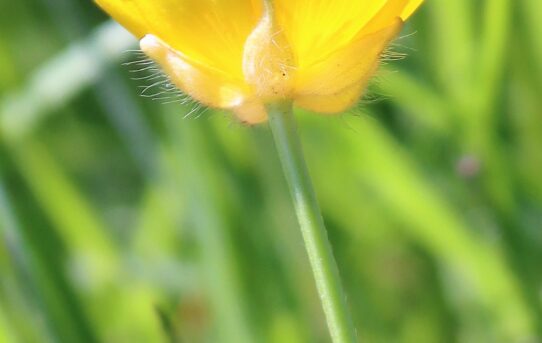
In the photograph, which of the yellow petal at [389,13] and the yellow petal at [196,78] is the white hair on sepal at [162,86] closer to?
the yellow petal at [196,78]

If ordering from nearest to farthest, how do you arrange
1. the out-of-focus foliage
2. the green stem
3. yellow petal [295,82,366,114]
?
the green stem
yellow petal [295,82,366,114]
the out-of-focus foliage

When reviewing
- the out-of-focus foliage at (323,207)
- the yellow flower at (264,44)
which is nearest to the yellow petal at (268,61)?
the yellow flower at (264,44)

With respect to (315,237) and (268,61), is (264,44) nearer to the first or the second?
(268,61)

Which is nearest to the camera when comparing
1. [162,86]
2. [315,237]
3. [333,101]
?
[315,237]

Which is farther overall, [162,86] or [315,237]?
[162,86]

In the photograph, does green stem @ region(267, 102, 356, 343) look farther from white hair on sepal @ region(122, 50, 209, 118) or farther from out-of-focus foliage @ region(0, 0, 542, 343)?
out-of-focus foliage @ region(0, 0, 542, 343)

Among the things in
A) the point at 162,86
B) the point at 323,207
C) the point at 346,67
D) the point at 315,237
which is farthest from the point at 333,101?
the point at 323,207

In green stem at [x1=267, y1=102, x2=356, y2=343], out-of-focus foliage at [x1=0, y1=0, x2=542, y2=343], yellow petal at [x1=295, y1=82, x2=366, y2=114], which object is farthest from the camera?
out-of-focus foliage at [x1=0, y1=0, x2=542, y2=343]

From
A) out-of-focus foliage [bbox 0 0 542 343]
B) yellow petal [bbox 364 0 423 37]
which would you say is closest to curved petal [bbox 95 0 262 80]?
yellow petal [bbox 364 0 423 37]
